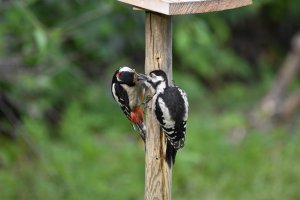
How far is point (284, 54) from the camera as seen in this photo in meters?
10.8

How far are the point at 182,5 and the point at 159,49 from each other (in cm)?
40

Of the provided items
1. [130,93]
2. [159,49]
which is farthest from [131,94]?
[159,49]

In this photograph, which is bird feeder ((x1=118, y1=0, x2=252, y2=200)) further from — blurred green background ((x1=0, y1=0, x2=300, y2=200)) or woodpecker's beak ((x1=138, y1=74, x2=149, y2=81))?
blurred green background ((x1=0, y1=0, x2=300, y2=200))

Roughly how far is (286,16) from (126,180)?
427 centimetres

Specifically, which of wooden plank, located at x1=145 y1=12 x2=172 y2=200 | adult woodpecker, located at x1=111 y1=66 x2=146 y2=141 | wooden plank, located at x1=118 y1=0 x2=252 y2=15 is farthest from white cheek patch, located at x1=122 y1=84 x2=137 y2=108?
wooden plank, located at x1=118 y1=0 x2=252 y2=15

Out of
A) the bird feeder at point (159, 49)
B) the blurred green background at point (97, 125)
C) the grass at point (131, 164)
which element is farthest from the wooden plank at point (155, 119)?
the grass at point (131, 164)

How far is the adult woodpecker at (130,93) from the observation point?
448cm

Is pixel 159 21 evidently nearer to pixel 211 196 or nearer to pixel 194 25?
pixel 194 25

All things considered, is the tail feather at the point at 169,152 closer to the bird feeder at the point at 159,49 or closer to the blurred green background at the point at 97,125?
the bird feeder at the point at 159,49

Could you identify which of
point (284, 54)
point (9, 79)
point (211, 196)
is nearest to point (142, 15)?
point (9, 79)

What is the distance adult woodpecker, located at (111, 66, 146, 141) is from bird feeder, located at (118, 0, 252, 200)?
0.12 meters

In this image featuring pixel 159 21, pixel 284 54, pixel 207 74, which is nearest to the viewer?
pixel 159 21

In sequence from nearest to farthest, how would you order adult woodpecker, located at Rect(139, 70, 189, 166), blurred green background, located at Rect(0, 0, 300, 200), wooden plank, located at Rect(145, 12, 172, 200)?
adult woodpecker, located at Rect(139, 70, 189, 166), wooden plank, located at Rect(145, 12, 172, 200), blurred green background, located at Rect(0, 0, 300, 200)

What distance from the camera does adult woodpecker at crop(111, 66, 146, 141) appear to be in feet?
14.7
